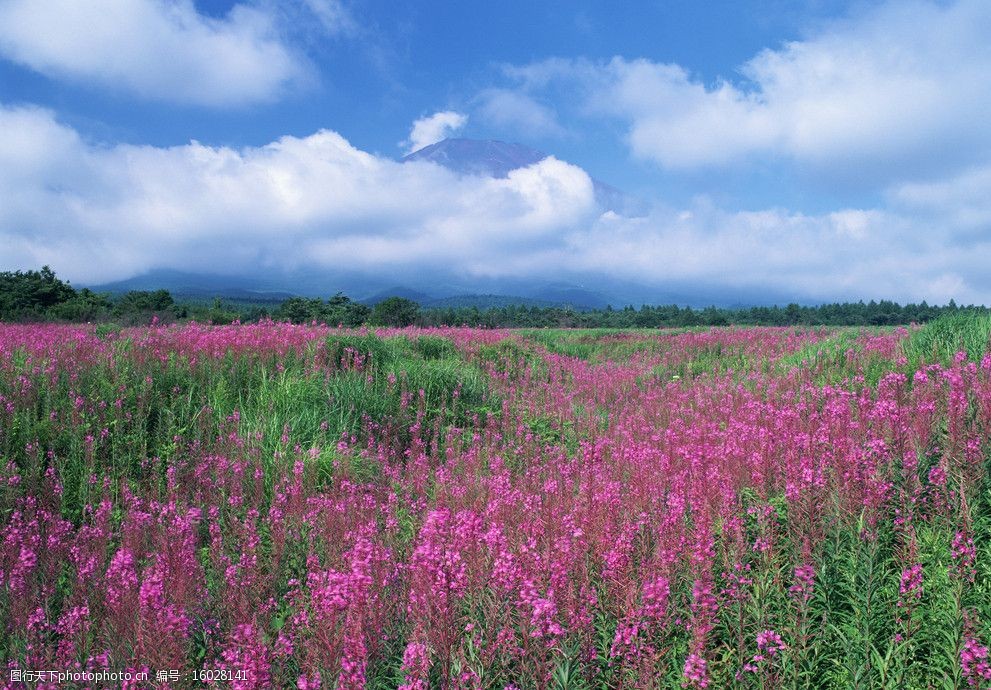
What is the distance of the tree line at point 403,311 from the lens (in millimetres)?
37094

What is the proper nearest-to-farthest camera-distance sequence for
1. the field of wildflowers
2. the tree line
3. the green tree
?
1. the field of wildflowers
2. the tree line
3. the green tree

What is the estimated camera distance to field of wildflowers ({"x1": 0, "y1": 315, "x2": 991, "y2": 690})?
2631 mm

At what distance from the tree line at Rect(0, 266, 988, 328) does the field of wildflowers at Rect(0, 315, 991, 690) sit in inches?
1048

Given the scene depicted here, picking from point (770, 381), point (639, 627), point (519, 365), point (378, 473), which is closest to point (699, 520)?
point (639, 627)

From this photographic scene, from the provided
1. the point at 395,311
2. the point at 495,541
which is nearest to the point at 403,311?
the point at 395,311

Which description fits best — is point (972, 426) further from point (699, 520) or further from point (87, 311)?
point (87, 311)

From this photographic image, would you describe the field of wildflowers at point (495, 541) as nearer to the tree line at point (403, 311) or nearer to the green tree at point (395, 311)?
the tree line at point (403, 311)

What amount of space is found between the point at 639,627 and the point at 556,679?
584mm

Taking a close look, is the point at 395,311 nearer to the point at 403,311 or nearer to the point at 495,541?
the point at 403,311

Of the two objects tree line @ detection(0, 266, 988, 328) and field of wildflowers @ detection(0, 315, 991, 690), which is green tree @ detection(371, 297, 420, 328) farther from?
field of wildflowers @ detection(0, 315, 991, 690)

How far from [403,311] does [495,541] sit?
126ft

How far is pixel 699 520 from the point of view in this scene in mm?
3365

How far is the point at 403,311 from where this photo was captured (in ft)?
134

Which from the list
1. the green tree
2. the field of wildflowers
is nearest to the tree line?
the green tree
